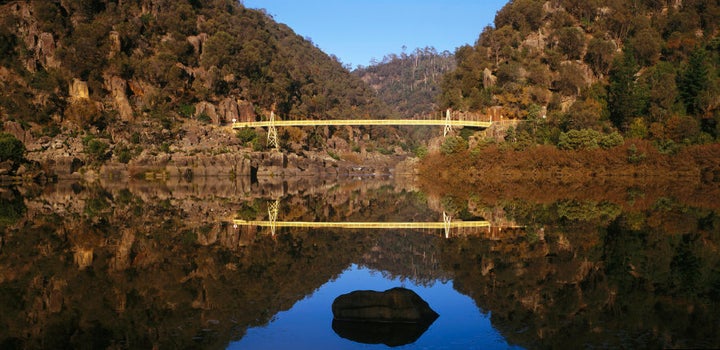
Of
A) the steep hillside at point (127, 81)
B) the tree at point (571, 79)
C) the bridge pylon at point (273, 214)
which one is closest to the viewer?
the bridge pylon at point (273, 214)

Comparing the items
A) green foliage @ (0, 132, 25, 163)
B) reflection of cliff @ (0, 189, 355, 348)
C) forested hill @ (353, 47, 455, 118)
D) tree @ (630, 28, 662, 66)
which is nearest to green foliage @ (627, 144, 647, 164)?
tree @ (630, 28, 662, 66)

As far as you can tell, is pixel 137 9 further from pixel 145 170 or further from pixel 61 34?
pixel 145 170

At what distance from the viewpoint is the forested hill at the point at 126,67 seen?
71625mm

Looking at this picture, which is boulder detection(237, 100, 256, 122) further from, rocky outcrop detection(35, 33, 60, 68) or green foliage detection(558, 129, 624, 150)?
green foliage detection(558, 129, 624, 150)

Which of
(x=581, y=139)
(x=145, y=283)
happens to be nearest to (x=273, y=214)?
(x=145, y=283)

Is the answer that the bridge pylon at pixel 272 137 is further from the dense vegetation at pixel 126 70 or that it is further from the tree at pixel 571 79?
the tree at pixel 571 79

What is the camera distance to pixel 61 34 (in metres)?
77.9

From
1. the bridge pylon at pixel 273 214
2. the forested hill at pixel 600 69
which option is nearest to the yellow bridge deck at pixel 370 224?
the bridge pylon at pixel 273 214

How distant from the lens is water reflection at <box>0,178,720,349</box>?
7.62 metres

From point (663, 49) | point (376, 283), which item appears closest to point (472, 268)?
point (376, 283)

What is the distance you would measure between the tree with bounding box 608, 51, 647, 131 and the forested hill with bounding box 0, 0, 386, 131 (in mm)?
51584

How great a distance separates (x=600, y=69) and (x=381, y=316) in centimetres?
6947

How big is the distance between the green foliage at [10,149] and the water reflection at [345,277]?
122ft

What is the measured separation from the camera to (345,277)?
1170cm
